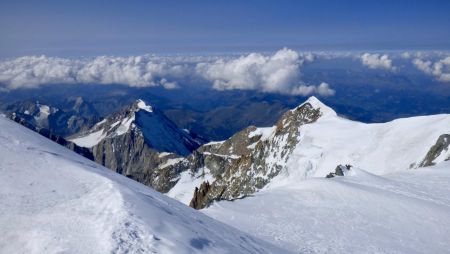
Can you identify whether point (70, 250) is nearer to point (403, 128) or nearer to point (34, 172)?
point (34, 172)

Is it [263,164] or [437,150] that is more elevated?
[437,150]

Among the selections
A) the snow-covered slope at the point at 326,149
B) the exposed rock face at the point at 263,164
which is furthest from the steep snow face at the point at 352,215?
the exposed rock face at the point at 263,164

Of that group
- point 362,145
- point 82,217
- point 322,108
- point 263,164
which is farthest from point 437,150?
point 263,164

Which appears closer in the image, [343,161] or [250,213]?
[250,213]

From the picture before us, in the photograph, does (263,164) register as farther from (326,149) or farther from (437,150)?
(437,150)

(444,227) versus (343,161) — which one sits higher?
(444,227)

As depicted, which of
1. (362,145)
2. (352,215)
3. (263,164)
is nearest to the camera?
(352,215)

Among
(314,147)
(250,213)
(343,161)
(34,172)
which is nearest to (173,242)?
(34,172)
